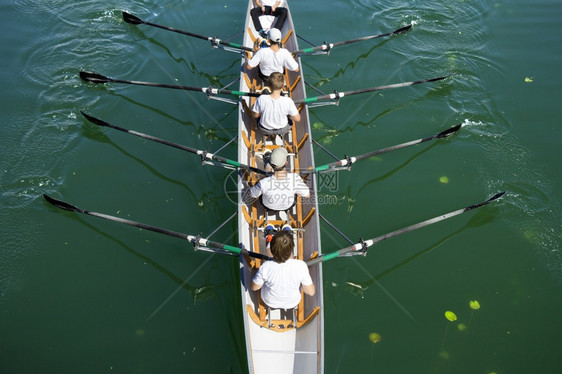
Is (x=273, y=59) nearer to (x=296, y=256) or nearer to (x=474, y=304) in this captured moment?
(x=296, y=256)

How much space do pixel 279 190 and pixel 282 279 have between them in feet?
5.08

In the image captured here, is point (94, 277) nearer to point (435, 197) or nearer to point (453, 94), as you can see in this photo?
point (435, 197)

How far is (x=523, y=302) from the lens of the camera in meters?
6.30

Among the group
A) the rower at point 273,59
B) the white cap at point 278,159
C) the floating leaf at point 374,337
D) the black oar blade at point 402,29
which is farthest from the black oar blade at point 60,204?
the black oar blade at point 402,29

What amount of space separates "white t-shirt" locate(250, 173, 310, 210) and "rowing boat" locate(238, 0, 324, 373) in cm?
48

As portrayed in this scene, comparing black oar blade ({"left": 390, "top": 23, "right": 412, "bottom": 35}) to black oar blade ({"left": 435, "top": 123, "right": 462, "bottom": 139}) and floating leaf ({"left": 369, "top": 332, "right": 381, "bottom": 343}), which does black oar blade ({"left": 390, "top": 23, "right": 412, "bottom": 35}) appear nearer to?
black oar blade ({"left": 435, "top": 123, "right": 462, "bottom": 139})

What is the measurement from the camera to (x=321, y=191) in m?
7.82

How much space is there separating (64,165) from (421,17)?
459 inches

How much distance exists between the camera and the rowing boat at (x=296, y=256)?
5.04m

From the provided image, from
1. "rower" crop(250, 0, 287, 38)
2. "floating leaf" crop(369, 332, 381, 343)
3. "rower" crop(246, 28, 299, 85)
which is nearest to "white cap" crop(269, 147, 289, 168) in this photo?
"floating leaf" crop(369, 332, 381, 343)

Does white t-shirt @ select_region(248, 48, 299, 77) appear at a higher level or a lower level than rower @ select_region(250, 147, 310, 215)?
higher

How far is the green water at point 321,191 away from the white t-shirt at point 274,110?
1.68 m

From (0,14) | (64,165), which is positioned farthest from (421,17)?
(0,14)

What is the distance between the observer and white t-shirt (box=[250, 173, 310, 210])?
5.68 metres
